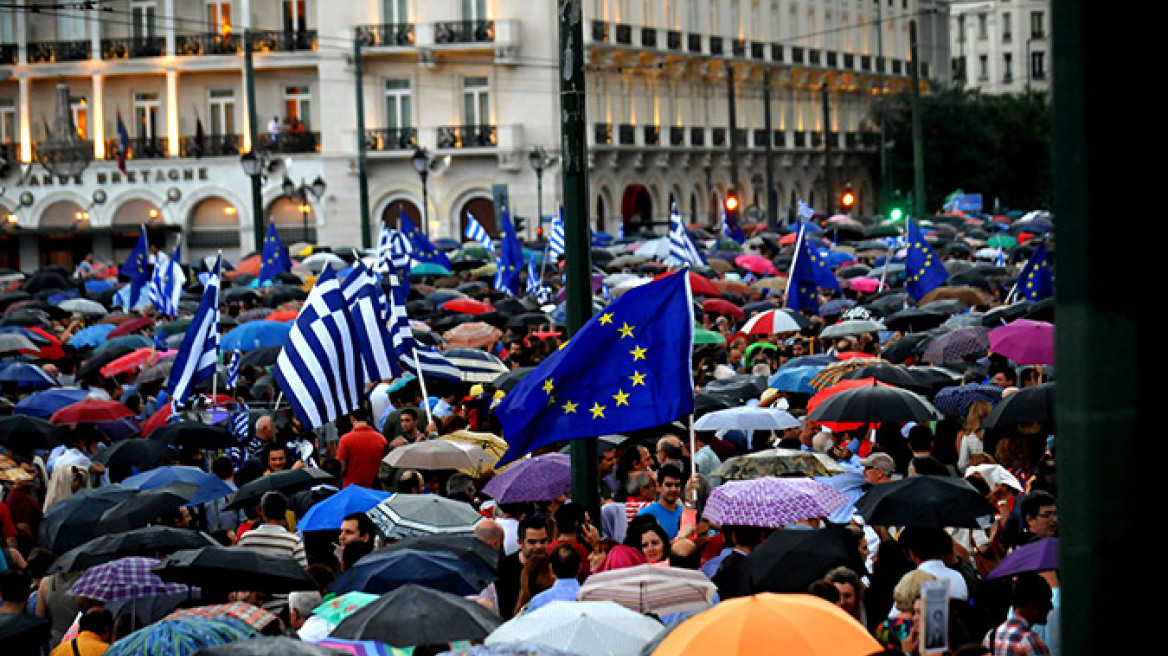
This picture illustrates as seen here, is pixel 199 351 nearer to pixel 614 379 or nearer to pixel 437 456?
pixel 437 456

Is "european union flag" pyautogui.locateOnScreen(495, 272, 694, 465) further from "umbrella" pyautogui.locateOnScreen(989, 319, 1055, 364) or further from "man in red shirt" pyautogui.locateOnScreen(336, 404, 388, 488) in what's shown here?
"umbrella" pyautogui.locateOnScreen(989, 319, 1055, 364)

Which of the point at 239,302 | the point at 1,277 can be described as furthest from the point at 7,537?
the point at 1,277

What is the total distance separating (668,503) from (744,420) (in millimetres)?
2785

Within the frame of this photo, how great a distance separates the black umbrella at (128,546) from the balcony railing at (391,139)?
49093 millimetres

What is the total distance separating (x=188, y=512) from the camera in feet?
40.4

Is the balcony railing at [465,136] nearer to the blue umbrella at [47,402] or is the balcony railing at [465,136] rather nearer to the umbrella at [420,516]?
the blue umbrella at [47,402]

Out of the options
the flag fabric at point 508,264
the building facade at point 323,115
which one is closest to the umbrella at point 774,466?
the flag fabric at point 508,264

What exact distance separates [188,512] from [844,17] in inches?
2807

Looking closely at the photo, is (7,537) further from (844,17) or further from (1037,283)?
(844,17)

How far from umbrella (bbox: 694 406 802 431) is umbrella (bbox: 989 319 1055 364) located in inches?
104

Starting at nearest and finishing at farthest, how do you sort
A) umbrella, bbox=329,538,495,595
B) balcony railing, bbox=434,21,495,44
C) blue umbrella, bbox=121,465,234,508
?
umbrella, bbox=329,538,495,595
blue umbrella, bbox=121,465,234,508
balcony railing, bbox=434,21,495,44

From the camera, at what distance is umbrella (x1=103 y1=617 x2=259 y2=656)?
297 inches

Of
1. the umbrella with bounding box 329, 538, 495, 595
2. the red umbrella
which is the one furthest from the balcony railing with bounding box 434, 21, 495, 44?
the umbrella with bounding box 329, 538, 495, 595

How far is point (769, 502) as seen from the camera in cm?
1006
